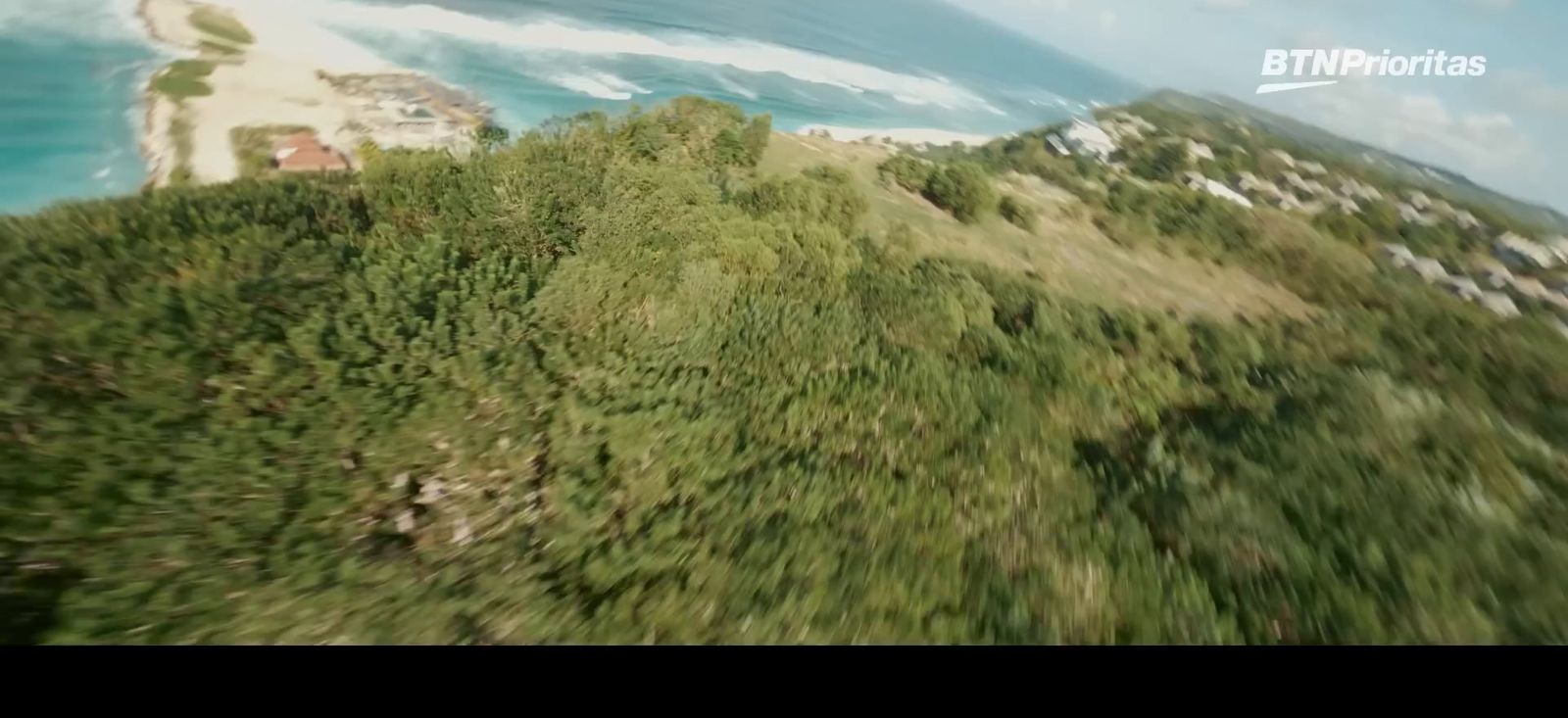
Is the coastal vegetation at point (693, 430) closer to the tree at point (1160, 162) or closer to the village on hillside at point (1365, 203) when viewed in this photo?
the village on hillside at point (1365, 203)

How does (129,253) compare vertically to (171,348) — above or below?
above

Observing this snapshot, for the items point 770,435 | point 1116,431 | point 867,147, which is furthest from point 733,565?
point 867,147

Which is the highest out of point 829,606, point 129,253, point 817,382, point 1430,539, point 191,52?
point 191,52

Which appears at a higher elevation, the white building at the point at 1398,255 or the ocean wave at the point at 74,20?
the ocean wave at the point at 74,20

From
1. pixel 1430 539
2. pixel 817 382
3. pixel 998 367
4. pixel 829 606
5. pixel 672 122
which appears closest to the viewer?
pixel 829 606

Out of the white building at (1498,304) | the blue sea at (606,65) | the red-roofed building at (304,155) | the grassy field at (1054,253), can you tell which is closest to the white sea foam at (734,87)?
the blue sea at (606,65)

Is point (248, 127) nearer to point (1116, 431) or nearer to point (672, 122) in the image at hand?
point (672, 122)

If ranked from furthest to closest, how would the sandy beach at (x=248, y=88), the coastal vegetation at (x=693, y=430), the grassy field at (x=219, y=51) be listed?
the grassy field at (x=219, y=51) < the sandy beach at (x=248, y=88) < the coastal vegetation at (x=693, y=430)
